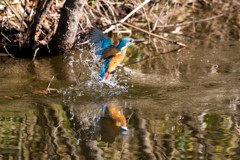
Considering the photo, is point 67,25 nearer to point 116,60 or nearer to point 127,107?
point 116,60

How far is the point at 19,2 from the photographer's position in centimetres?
594

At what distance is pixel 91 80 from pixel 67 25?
1.05 meters

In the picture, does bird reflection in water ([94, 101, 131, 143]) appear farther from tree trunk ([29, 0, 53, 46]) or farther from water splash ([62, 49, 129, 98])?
tree trunk ([29, 0, 53, 46])

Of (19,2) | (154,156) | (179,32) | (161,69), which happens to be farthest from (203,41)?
(154,156)

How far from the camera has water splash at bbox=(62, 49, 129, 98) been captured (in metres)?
4.26

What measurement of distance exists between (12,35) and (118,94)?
237cm

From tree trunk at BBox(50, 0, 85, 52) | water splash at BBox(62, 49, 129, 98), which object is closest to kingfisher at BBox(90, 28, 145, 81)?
water splash at BBox(62, 49, 129, 98)

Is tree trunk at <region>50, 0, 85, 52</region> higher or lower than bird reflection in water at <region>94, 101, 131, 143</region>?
higher

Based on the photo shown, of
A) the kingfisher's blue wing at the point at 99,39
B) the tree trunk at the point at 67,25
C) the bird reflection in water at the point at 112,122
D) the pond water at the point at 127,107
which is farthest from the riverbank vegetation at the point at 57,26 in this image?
the bird reflection in water at the point at 112,122

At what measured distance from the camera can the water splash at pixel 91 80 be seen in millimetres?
4258

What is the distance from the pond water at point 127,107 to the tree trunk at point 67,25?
0.66ft

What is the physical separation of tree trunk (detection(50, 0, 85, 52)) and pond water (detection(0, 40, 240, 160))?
20 centimetres

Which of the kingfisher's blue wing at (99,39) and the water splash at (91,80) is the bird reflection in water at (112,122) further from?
the kingfisher's blue wing at (99,39)

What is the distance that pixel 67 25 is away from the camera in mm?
5305
